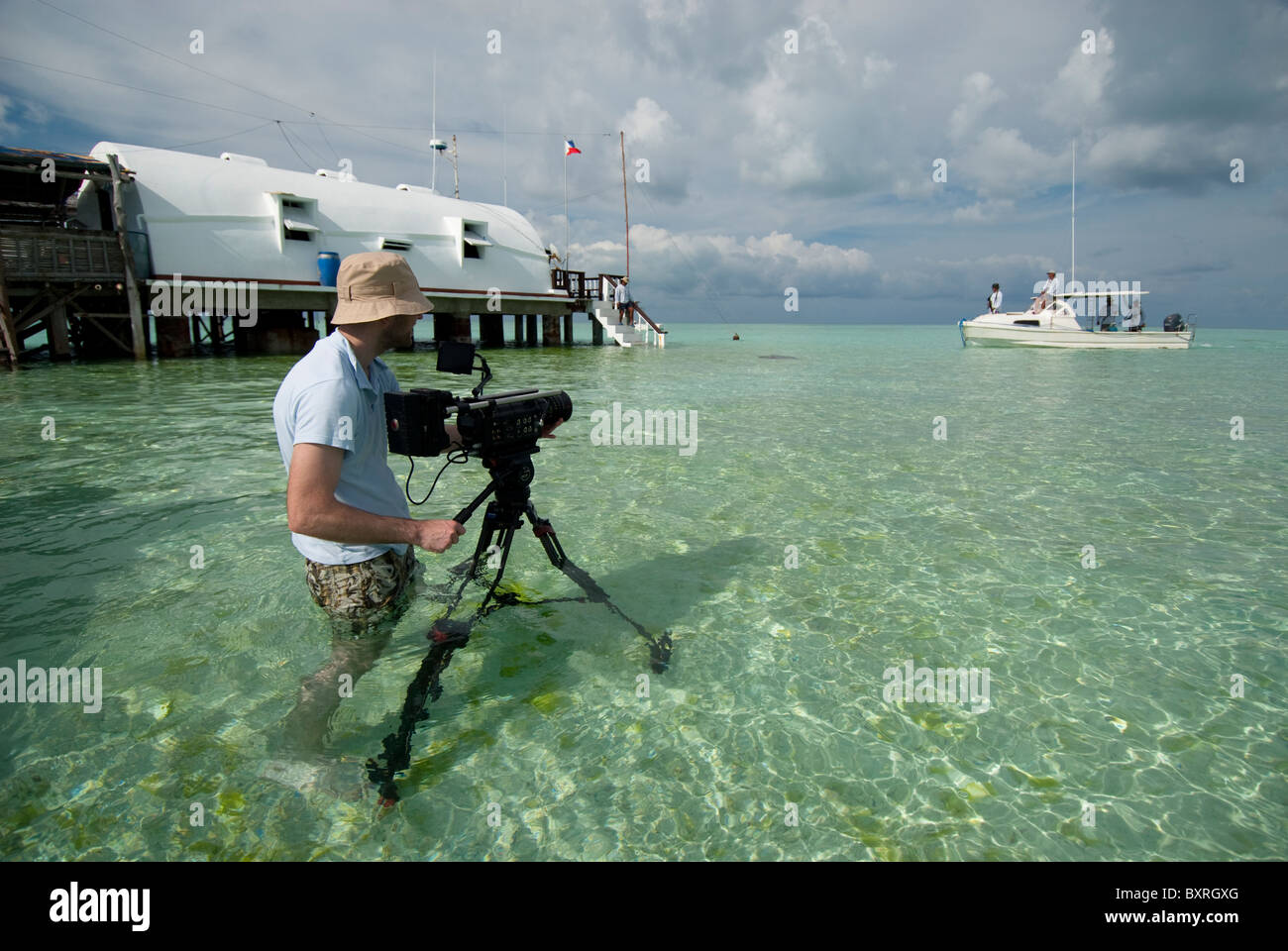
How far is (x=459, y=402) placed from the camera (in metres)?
3.07

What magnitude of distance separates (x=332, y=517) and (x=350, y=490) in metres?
0.34

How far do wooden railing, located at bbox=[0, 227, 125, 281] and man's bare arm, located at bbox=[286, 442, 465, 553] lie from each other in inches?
963

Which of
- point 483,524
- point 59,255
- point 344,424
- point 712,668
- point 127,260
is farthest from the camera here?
point 127,260

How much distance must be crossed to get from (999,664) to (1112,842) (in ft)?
4.84

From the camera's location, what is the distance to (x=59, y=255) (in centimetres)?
2036

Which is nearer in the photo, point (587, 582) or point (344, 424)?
point (344, 424)

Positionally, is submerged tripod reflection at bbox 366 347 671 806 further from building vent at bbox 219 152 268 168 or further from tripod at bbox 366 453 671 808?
building vent at bbox 219 152 268 168

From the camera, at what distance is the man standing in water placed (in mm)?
2654

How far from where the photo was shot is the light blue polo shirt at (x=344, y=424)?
104 inches

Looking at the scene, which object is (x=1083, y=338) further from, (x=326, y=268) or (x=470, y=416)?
(x=470, y=416)

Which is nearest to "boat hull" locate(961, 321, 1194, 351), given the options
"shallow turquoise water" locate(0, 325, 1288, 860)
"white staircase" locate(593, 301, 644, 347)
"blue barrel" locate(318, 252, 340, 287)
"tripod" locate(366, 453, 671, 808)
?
"white staircase" locate(593, 301, 644, 347)

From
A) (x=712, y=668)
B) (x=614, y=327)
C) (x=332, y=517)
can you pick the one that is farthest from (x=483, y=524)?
(x=614, y=327)
